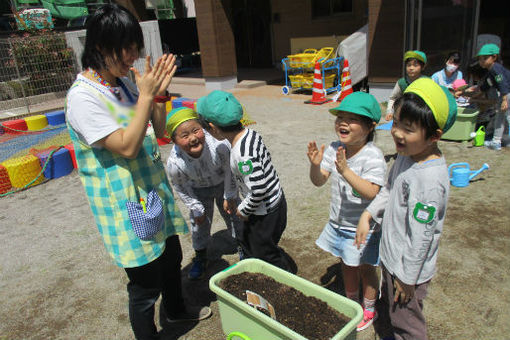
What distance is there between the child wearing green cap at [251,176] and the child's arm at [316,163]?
1.00 feet

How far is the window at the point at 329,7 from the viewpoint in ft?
42.3

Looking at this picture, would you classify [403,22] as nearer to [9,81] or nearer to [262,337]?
[262,337]

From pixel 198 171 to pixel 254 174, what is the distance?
2.12 feet

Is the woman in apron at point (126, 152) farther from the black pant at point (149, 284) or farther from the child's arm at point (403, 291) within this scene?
the child's arm at point (403, 291)

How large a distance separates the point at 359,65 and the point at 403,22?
6.14ft

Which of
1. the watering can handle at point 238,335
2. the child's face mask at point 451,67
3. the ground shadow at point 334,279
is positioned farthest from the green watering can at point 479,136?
the watering can handle at point 238,335

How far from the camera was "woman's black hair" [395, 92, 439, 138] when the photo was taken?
1603 mm

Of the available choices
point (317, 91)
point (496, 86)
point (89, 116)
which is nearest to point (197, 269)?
point (89, 116)

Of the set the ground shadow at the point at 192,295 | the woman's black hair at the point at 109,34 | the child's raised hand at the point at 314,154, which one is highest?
the woman's black hair at the point at 109,34

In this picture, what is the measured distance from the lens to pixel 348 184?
2.15m

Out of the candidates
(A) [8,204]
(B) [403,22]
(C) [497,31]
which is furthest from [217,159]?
(C) [497,31]

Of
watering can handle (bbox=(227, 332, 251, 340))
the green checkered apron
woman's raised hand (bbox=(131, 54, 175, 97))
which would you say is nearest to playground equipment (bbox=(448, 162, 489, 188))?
watering can handle (bbox=(227, 332, 251, 340))

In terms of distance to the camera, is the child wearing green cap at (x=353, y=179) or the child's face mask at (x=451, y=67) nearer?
the child wearing green cap at (x=353, y=179)

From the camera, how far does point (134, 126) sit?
159 centimetres
